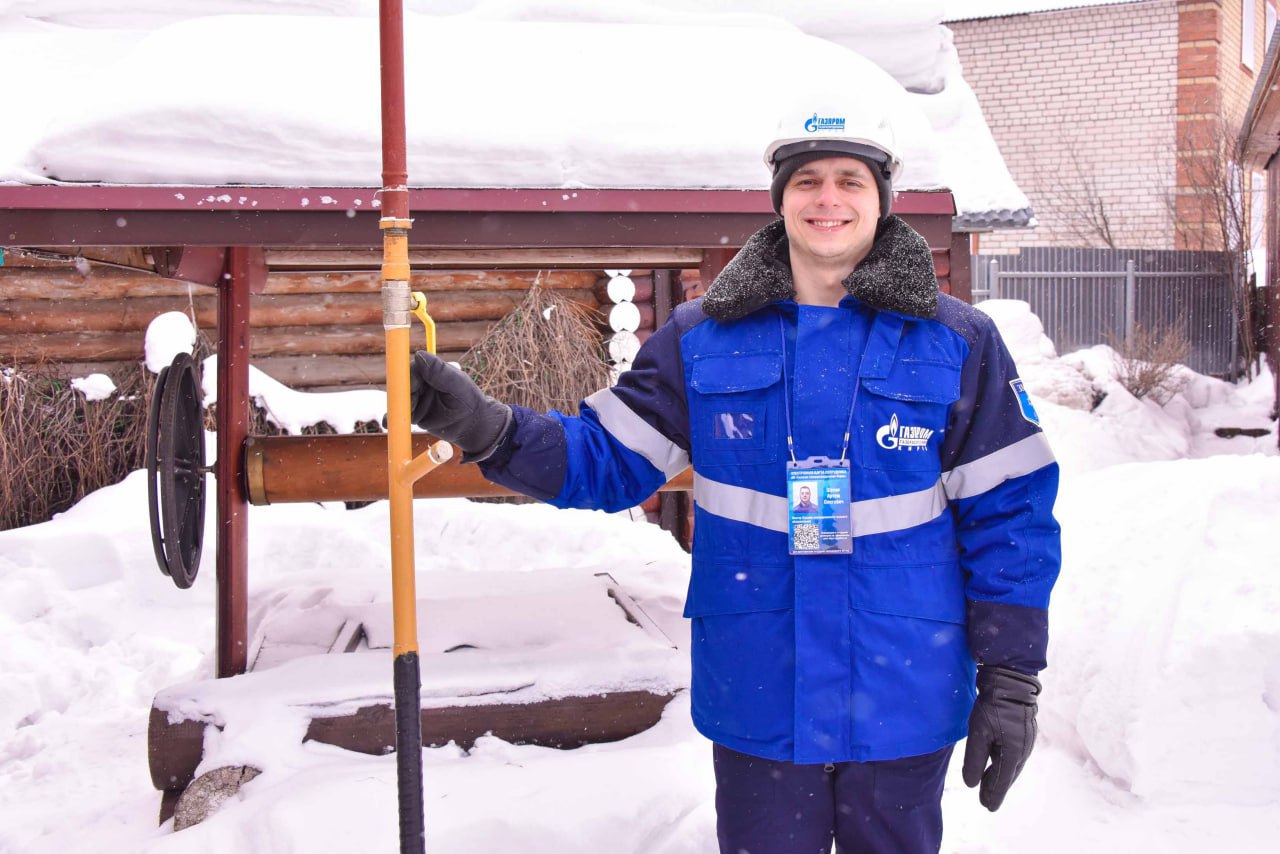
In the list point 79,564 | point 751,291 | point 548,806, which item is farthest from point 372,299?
point 751,291

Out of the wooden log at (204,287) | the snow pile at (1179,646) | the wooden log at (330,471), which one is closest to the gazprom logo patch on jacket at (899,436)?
the snow pile at (1179,646)

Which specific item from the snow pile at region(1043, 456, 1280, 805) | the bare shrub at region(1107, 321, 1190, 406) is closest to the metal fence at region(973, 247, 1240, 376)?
the bare shrub at region(1107, 321, 1190, 406)

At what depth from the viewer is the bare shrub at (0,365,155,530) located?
287 inches

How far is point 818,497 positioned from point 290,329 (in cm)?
704

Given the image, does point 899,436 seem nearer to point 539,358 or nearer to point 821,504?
point 821,504

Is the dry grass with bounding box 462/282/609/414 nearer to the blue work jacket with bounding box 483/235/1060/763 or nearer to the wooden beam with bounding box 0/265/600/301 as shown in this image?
the wooden beam with bounding box 0/265/600/301

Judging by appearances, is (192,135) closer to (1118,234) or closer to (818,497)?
(818,497)

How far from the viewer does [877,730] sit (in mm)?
2025

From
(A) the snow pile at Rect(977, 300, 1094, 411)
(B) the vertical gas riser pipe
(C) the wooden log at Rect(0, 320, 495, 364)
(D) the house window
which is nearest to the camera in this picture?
(B) the vertical gas riser pipe

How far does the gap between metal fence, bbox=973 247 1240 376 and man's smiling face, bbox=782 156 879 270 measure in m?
13.5

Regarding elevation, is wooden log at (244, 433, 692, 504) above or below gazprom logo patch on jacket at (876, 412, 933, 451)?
below

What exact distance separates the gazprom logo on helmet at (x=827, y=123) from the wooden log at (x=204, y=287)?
5.55m

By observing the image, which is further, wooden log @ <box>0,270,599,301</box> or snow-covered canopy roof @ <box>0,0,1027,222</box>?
wooden log @ <box>0,270,599,301</box>

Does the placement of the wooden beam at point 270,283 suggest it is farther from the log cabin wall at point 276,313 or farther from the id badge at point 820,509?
the id badge at point 820,509
